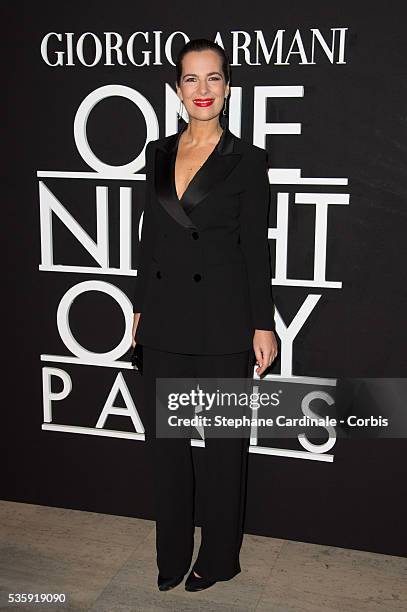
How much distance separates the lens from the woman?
2349mm

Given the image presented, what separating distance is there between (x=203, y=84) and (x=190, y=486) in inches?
53.9

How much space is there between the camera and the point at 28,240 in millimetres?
3070

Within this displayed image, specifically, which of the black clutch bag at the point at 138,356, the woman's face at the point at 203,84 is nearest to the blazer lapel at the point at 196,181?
the woman's face at the point at 203,84

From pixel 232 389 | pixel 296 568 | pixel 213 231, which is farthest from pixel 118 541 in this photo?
pixel 213 231

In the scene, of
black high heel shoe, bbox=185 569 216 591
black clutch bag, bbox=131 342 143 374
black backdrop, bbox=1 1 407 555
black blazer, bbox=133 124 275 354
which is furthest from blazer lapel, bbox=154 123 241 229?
black high heel shoe, bbox=185 569 216 591

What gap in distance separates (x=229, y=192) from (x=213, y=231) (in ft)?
0.44

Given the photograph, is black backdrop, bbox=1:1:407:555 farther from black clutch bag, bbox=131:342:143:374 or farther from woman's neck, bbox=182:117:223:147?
black clutch bag, bbox=131:342:143:374

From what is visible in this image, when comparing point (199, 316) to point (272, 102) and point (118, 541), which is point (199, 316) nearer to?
point (272, 102)

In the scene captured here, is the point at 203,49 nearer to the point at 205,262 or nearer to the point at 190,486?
the point at 205,262

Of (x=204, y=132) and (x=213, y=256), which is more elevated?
(x=204, y=132)

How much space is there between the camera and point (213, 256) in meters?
2.38

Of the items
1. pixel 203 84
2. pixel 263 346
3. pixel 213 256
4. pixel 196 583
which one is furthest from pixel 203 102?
pixel 196 583

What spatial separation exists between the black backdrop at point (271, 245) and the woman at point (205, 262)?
1.17 feet

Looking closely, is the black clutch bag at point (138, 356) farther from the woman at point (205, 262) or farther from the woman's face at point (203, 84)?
the woman's face at point (203, 84)
